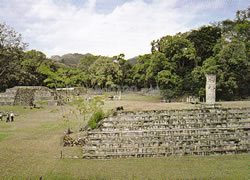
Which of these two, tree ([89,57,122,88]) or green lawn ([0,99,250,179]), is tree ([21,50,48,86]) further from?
green lawn ([0,99,250,179])

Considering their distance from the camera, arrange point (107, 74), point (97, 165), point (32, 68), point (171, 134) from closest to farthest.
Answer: point (97, 165)
point (171, 134)
point (32, 68)
point (107, 74)

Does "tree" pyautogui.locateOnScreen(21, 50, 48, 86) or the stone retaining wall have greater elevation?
"tree" pyautogui.locateOnScreen(21, 50, 48, 86)

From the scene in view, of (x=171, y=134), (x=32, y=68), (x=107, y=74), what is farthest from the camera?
(x=107, y=74)

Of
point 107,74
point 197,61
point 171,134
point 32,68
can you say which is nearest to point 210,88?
point 171,134

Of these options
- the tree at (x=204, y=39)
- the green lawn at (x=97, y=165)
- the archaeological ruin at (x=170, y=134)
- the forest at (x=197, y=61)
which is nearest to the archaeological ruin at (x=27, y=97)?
the forest at (x=197, y=61)

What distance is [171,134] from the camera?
13469mm

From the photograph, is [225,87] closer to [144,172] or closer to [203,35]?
[203,35]

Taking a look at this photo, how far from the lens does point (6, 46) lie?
97.7 ft

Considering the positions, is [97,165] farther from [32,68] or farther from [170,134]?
[32,68]

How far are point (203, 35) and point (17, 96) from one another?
66.4 ft

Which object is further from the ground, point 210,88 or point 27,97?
point 210,88

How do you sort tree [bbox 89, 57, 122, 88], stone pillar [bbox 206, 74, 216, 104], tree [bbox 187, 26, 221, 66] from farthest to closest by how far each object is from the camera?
A: 1. tree [bbox 89, 57, 122, 88]
2. tree [bbox 187, 26, 221, 66]
3. stone pillar [bbox 206, 74, 216, 104]

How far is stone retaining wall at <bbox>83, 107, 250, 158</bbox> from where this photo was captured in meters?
12.9

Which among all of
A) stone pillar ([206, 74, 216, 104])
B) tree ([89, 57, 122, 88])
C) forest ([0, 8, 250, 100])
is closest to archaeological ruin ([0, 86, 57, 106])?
forest ([0, 8, 250, 100])
